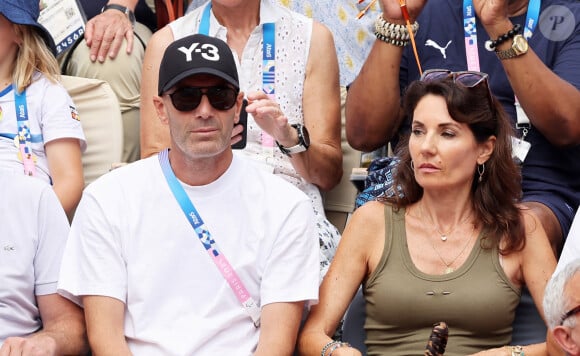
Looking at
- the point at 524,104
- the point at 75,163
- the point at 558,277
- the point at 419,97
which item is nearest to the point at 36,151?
the point at 75,163

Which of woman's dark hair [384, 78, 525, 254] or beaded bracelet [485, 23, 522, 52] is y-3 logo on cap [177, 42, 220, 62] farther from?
beaded bracelet [485, 23, 522, 52]

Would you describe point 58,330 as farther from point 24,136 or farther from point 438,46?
point 438,46

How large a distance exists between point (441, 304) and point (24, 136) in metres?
2.00

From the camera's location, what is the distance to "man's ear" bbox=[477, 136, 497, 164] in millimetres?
4031

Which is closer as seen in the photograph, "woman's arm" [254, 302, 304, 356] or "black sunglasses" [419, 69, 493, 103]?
"woman's arm" [254, 302, 304, 356]

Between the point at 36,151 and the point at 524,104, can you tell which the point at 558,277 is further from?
the point at 36,151

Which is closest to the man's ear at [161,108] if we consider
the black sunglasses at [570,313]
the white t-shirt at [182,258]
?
the white t-shirt at [182,258]

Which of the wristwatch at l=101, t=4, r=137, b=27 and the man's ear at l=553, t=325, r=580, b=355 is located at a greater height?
the wristwatch at l=101, t=4, r=137, b=27

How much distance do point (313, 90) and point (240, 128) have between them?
811 mm

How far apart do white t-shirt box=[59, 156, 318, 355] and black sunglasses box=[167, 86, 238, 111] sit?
10.0 inches

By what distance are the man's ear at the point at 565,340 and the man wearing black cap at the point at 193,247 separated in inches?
36.1

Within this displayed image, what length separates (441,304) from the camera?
378cm

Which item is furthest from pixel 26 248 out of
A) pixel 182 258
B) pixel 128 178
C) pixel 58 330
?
pixel 182 258

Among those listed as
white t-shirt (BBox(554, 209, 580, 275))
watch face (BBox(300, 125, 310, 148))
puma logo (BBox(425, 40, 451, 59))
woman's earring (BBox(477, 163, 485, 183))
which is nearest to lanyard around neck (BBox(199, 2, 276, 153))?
watch face (BBox(300, 125, 310, 148))
